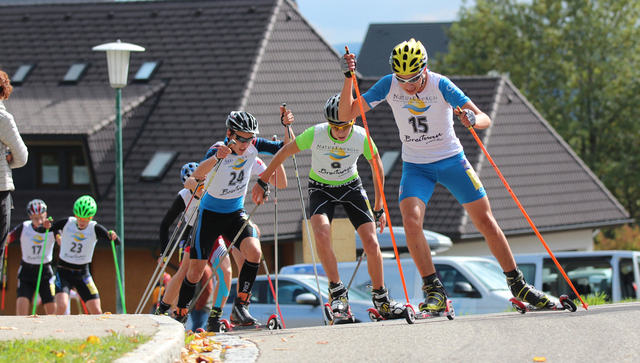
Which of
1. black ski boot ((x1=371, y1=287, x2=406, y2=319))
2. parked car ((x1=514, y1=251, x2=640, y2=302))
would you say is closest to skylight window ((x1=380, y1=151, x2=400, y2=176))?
parked car ((x1=514, y1=251, x2=640, y2=302))

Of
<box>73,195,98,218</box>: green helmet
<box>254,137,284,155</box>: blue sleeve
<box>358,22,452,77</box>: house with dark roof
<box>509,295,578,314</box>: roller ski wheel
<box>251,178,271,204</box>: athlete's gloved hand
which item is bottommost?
<box>509,295,578,314</box>: roller ski wheel

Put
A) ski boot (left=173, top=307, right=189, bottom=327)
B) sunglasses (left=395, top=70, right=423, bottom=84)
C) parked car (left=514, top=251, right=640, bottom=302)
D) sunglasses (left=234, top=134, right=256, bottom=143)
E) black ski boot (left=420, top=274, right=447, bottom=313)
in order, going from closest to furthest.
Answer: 1. sunglasses (left=395, top=70, right=423, bottom=84)
2. black ski boot (left=420, top=274, right=447, bottom=313)
3. sunglasses (left=234, top=134, right=256, bottom=143)
4. ski boot (left=173, top=307, right=189, bottom=327)
5. parked car (left=514, top=251, right=640, bottom=302)

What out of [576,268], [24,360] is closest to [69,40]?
[576,268]

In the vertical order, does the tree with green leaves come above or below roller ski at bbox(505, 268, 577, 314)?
above

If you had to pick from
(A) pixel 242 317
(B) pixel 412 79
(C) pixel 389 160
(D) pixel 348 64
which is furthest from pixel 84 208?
(C) pixel 389 160

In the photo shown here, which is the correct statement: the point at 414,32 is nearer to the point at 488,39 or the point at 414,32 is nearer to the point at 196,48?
the point at 488,39

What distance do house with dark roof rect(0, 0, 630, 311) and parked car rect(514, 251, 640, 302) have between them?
4583 millimetres

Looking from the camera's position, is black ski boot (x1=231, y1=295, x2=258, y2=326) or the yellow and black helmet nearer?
the yellow and black helmet

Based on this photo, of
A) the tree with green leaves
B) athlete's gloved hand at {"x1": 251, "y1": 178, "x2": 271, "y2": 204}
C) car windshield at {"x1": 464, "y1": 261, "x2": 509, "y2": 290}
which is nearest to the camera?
athlete's gloved hand at {"x1": 251, "y1": 178, "x2": 271, "y2": 204}

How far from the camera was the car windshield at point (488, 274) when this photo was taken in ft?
44.7

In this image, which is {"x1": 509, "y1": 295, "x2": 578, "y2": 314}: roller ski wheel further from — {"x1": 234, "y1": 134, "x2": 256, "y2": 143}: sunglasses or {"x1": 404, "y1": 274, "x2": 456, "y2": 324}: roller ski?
{"x1": 234, "y1": 134, "x2": 256, "y2": 143}: sunglasses

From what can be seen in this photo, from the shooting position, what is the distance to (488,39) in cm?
3997

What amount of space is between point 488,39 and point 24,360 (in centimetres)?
3692

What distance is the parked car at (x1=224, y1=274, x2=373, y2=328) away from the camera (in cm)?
1316
